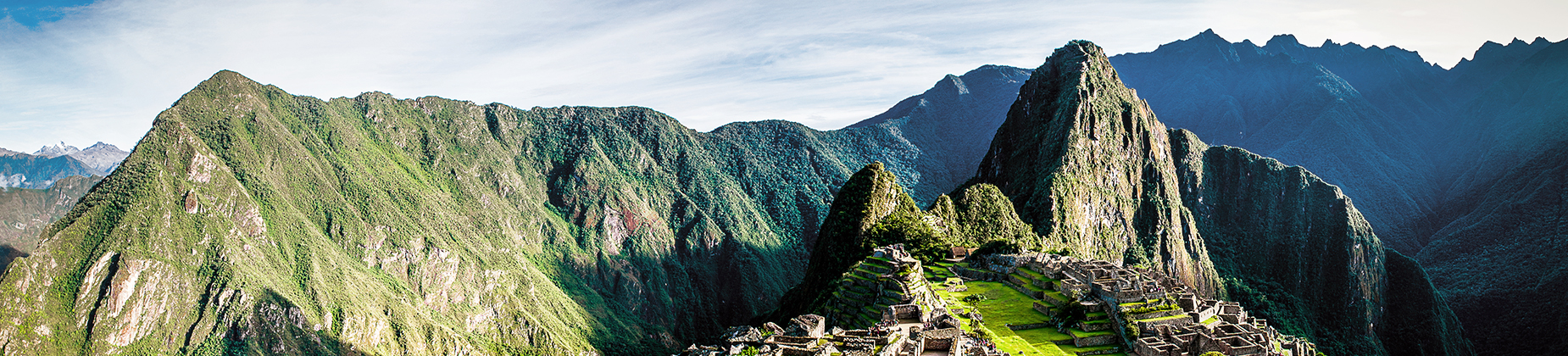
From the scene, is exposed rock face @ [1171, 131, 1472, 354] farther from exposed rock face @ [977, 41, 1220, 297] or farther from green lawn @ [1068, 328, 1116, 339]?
green lawn @ [1068, 328, 1116, 339]

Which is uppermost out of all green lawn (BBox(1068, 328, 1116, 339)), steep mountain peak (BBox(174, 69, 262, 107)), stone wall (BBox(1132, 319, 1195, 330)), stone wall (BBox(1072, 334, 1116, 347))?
steep mountain peak (BBox(174, 69, 262, 107))

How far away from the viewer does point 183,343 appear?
130 metres

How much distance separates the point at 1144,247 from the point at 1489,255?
84225 mm

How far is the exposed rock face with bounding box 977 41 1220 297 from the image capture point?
139125mm

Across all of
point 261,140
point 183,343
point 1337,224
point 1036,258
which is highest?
point 261,140

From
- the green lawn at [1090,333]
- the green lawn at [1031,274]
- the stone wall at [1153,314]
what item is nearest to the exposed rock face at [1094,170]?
the green lawn at [1031,274]

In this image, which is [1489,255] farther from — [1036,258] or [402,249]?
[402,249]

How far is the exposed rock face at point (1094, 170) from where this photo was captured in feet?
456

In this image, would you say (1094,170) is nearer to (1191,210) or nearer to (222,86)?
(1191,210)

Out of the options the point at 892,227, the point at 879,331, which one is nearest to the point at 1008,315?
the point at 879,331

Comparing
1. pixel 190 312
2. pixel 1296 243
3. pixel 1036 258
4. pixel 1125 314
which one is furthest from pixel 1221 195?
pixel 190 312

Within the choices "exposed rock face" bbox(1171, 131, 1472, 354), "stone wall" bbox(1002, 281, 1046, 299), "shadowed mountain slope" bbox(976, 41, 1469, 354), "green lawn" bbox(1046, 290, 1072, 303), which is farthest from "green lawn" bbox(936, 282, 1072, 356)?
"exposed rock face" bbox(1171, 131, 1472, 354)

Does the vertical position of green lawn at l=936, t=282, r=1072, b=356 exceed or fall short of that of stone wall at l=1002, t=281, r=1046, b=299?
it falls short

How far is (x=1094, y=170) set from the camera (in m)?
153
